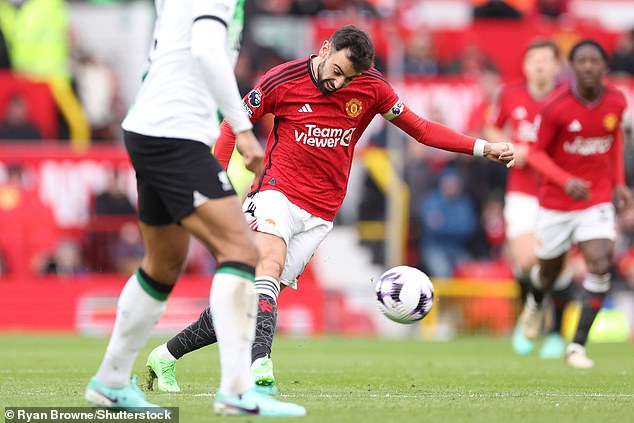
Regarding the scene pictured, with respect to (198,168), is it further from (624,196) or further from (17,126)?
(17,126)

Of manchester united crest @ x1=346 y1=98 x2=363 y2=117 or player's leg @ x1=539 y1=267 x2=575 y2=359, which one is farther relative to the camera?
player's leg @ x1=539 y1=267 x2=575 y2=359

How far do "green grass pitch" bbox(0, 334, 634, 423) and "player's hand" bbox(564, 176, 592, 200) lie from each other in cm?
149

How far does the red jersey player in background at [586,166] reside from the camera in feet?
36.4

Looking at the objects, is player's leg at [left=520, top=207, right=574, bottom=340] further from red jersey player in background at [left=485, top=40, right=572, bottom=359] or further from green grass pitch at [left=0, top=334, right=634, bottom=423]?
green grass pitch at [left=0, top=334, right=634, bottom=423]

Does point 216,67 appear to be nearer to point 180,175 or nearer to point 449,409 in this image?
point 180,175

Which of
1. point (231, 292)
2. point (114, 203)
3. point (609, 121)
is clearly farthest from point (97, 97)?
point (231, 292)

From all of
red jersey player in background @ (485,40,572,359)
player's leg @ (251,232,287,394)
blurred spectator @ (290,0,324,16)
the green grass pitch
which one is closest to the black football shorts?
the green grass pitch

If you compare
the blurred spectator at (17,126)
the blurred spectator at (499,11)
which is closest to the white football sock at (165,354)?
the blurred spectator at (17,126)

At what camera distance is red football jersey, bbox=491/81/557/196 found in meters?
13.4

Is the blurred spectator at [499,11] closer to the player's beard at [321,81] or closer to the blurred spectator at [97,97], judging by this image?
the blurred spectator at [97,97]

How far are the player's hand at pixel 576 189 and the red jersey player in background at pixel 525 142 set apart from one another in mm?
2365

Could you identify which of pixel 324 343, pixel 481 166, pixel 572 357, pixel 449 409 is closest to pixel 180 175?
pixel 449 409

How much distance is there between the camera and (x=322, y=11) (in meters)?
21.6

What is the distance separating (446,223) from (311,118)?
34.2 ft
